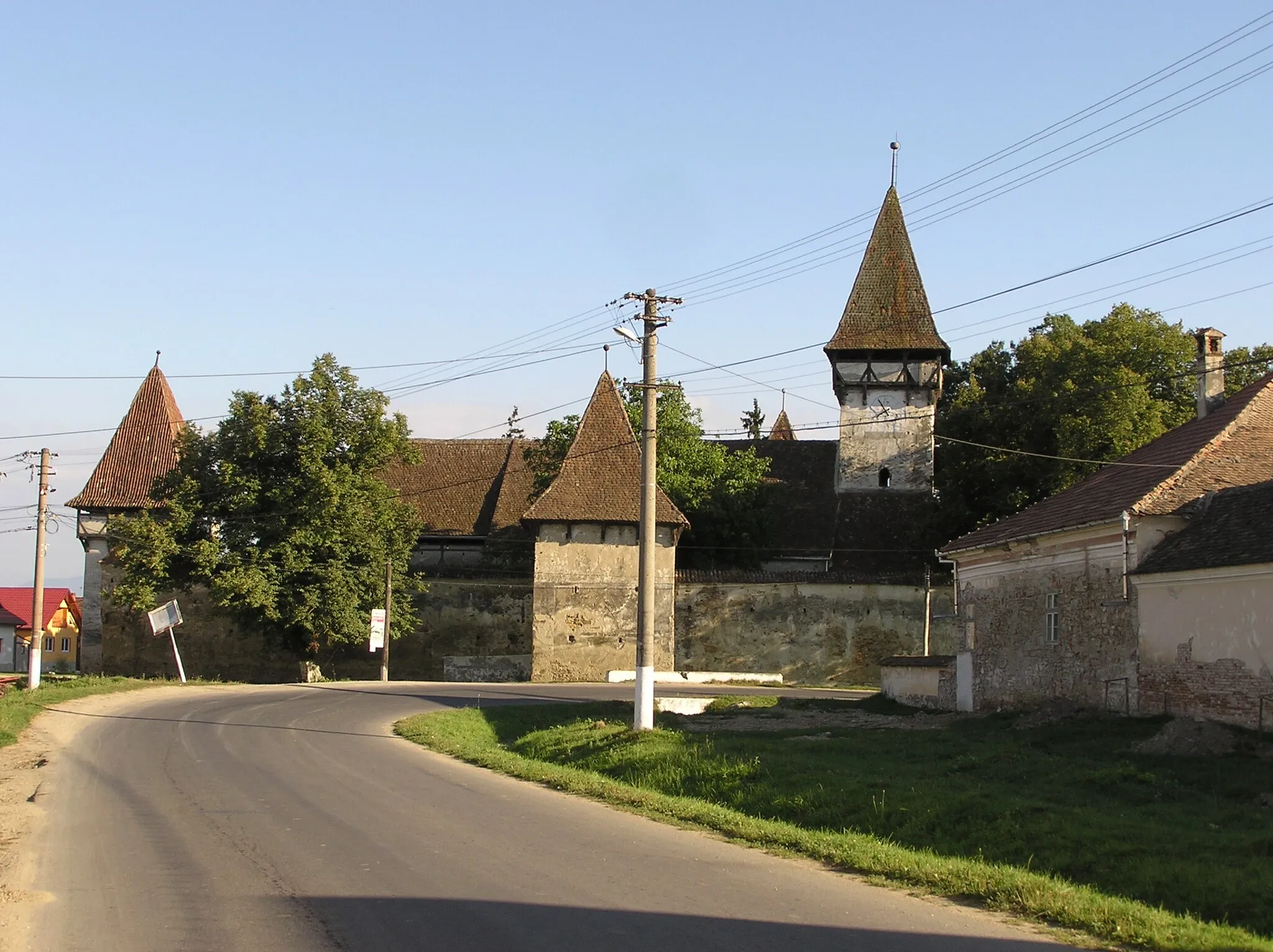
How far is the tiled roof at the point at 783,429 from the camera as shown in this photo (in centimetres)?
6794

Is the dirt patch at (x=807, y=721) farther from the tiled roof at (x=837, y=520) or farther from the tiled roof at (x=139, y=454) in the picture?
the tiled roof at (x=139, y=454)

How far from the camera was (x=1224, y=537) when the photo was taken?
19156mm

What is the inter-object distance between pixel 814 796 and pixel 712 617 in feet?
96.8

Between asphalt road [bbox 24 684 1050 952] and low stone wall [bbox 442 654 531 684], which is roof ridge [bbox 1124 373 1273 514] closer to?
asphalt road [bbox 24 684 1050 952]

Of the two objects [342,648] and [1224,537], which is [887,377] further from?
[1224,537]

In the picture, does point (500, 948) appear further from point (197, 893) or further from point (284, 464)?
point (284, 464)

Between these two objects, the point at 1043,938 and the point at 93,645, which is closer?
the point at 1043,938

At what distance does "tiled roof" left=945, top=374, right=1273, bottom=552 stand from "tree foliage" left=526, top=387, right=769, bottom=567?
794 inches

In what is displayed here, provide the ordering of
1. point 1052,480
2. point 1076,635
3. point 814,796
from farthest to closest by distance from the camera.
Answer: point 1052,480
point 1076,635
point 814,796

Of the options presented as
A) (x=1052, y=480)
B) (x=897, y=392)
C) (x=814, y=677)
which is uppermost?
(x=897, y=392)

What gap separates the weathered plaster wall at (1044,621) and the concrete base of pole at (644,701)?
799 centimetres

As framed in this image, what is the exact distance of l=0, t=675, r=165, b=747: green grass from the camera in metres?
22.1

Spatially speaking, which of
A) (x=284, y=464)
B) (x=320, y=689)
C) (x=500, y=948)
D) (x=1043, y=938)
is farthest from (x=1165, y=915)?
(x=284, y=464)

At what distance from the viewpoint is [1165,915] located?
815cm
